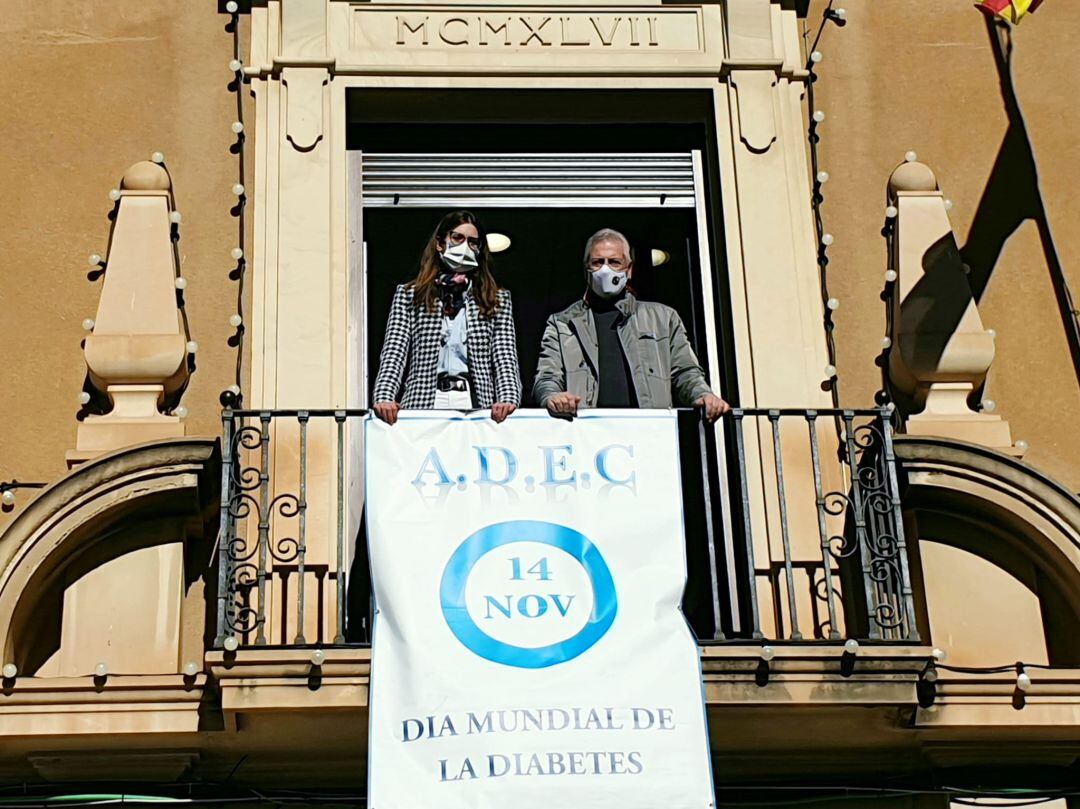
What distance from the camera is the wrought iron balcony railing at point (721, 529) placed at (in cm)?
888

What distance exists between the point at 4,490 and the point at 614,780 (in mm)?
3050

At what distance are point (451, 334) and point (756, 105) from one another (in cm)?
197

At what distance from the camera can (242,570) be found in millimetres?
9164

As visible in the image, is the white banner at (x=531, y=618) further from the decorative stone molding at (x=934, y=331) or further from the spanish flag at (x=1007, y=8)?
the spanish flag at (x=1007, y=8)

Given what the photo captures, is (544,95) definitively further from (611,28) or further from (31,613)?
(31,613)

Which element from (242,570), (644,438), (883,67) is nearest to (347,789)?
(242,570)

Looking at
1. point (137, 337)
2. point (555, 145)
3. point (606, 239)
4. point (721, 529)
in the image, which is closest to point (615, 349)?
point (606, 239)

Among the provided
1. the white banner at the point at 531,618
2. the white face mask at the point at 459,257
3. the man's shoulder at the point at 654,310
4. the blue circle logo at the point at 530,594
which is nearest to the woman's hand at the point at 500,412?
the white banner at the point at 531,618

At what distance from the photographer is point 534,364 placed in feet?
38.4

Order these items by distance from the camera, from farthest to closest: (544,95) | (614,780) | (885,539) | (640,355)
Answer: (544,95) < (640,355) < (885,539) < (614,780)

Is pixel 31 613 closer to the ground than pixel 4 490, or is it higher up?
closer to the ground

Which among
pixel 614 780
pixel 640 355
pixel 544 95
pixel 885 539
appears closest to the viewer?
pixel 614 780

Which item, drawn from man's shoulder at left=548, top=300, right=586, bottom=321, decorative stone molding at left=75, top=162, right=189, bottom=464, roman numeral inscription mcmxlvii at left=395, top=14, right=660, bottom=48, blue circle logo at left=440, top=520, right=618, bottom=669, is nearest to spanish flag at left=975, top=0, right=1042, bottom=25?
roman numeral inscription mcmxlvii at left=395, top=14, right=660, bottom=48

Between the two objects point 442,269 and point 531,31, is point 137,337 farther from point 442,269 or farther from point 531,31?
point 531,31
